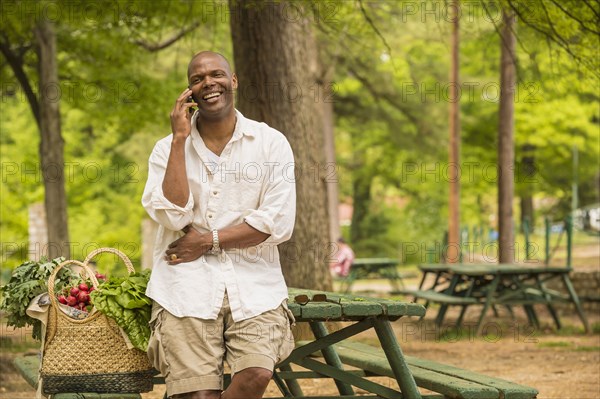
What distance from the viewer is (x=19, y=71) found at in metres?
15.8

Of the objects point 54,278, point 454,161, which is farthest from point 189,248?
point 454,161

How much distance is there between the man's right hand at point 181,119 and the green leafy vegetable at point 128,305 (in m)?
0.75

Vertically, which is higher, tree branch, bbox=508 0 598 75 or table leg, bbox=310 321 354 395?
tree branch, bbox=508 0 598 75

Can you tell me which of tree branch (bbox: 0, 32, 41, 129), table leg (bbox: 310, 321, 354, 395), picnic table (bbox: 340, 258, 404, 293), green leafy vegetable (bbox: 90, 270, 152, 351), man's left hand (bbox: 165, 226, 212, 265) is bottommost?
picnic table (bbox: 340, 258, 404, 293)

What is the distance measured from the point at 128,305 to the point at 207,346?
0.44 meters

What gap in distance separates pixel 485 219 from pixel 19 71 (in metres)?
32.7

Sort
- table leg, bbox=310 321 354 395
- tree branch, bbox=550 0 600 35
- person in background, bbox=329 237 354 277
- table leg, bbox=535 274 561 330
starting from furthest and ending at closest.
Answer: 1. person in background, bbox=329 237 354 277
2. table leg, bbox=535 274 561 330
3. tree branch, bbox=550 0 600 35
4. table leg, bbox=310 321 354 395

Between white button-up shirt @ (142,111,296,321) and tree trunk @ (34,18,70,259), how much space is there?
35.7 ft

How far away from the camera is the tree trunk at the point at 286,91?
32.3 feet

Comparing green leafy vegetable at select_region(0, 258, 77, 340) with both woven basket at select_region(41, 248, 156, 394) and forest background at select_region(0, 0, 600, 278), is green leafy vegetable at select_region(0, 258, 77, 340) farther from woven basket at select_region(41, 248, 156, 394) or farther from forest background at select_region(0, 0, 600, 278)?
forest background at select_region(0, 0, 600, 278)

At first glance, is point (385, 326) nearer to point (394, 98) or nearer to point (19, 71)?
point (19, 71)

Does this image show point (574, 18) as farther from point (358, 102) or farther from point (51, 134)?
point (358, 102)

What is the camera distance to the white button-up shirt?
4676 millimetres

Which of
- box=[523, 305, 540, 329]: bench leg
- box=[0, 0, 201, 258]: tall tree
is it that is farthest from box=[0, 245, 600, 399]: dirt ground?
box=[0, 0, 201, 258]: tall tree
